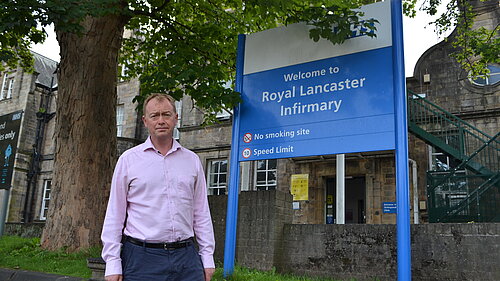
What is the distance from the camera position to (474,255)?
6.25 meters

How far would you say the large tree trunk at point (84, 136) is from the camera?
8086 mm

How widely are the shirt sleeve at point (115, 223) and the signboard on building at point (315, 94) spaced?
3675mm

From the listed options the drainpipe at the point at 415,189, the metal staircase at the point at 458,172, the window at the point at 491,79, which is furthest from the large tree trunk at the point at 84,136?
the window at the point at 491,79

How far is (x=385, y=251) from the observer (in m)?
6.83

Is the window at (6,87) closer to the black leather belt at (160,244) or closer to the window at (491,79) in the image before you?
the window at (491,79)

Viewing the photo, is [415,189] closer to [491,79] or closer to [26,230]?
[491,79]

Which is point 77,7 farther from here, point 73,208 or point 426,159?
point 426,159

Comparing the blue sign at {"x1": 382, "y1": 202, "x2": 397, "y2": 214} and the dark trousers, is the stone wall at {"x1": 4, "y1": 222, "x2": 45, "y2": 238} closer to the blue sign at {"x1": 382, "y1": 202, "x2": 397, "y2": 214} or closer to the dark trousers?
the blue sign at {"x1": 382, "y1": 202, "x2": 397, "y2": 214}

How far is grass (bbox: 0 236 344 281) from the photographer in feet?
21.8

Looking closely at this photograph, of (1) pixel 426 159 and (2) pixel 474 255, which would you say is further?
(1) pixel 426 159

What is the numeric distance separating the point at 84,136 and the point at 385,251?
568 centimetres

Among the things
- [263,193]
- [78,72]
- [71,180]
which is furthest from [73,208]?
[263,193]

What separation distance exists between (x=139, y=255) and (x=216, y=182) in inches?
643

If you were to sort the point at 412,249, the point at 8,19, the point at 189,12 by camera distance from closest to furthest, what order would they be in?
the point at 8,19 → the point at 412,249 → the point at 189,12
